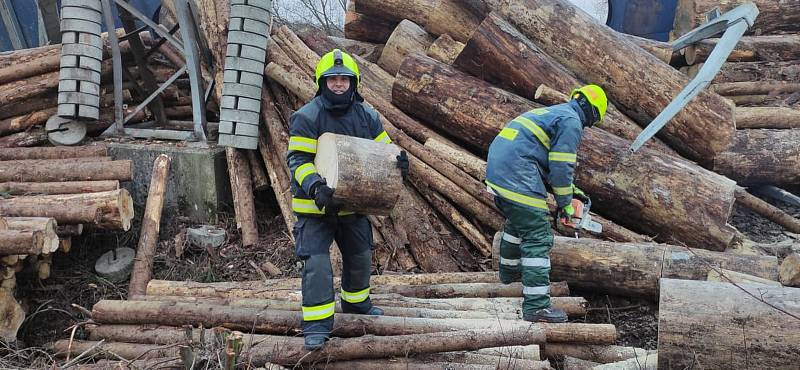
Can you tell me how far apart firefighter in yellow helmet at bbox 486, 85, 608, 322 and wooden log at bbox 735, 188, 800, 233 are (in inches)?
112

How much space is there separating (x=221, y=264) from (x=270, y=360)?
2741 millimetres

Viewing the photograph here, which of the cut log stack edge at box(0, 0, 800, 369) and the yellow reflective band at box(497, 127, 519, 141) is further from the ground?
the yellow reflective band at box(497, 127, 519, 141)

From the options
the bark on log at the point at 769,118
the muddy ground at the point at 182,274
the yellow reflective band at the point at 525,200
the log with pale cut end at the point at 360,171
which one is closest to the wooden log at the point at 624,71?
the muddy ground at the point at 182,274

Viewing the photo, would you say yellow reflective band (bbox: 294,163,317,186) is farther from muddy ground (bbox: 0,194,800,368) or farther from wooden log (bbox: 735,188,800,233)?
wooden log (bbox: 735,188,800,233)

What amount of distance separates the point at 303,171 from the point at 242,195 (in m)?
3.07

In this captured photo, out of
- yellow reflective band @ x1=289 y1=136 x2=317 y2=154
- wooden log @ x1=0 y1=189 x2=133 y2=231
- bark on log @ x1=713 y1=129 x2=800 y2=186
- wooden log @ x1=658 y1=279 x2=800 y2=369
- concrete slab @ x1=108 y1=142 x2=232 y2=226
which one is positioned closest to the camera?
wooden log @ x1=658 y1=279 x2=800 y2=369

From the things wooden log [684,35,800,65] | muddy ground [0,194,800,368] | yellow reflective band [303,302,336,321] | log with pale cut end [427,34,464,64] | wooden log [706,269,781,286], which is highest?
wooden log [684,35,800,65]

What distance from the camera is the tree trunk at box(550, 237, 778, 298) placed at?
14.9 ft

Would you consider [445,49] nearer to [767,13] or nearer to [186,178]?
[186,178]

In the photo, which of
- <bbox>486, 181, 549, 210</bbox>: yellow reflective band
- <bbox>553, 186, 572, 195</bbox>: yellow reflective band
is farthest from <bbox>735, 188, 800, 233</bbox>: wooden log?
<bbox>486, 181, 549, 210</bbox>: yellow reflective band

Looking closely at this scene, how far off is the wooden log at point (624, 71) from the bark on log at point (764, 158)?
17.8 inches

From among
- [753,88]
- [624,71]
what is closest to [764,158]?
[624,71]

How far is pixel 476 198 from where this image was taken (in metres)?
5.73

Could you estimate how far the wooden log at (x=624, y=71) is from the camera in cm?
618
